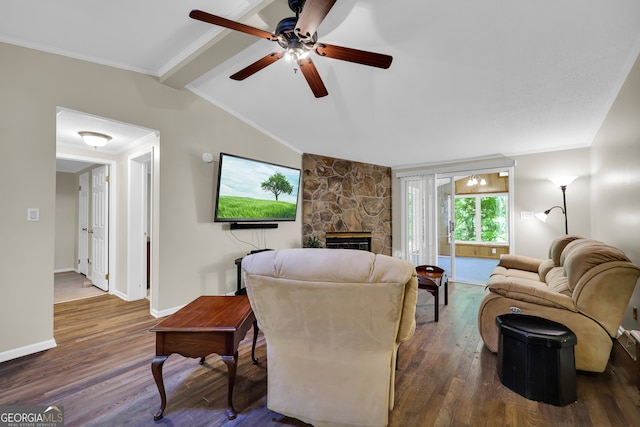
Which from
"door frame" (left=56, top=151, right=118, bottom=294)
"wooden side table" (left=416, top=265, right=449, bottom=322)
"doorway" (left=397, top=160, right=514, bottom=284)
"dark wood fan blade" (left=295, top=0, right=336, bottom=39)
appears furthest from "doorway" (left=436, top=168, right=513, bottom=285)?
"door frame" (left=56, top=151, right=118, bottom=294)

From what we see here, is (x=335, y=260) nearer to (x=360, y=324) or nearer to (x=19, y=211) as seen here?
(x=360, y=324)

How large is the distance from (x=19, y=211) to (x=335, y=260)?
107 inches

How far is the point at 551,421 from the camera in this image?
150cm

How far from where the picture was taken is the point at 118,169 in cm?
388

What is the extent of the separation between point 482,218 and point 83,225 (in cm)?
963

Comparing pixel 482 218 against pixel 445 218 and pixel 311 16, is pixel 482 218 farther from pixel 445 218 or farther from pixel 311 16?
pixel 311 16

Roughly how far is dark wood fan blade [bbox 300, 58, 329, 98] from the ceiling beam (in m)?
0.39

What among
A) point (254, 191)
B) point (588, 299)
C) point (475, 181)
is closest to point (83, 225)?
point (254, 191)

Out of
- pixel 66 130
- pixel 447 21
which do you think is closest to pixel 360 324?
pixel 447 21

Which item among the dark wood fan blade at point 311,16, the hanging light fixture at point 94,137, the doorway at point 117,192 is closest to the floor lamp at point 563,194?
the dark wood fan blade at point 311,16

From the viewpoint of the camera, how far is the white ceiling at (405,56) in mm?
1879

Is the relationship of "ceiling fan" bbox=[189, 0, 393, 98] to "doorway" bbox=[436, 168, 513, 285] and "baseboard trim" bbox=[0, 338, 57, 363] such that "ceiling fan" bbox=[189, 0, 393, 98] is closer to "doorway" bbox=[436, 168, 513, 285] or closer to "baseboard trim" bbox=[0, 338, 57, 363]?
"baseboard trim" bbox=[0, 338, 57, 363]

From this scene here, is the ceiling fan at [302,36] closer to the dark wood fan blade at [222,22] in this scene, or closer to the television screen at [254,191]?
the dark wood fan blade at [222,22]

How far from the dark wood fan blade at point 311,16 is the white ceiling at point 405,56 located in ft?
1.44
